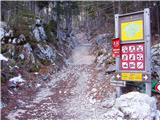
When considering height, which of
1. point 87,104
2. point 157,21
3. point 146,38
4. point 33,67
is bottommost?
point 87,104

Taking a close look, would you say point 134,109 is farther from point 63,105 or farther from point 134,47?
point 63,105

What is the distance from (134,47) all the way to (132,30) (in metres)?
0.66

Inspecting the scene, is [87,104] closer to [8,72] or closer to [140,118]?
[140,118]

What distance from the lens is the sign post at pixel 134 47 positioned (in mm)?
7875

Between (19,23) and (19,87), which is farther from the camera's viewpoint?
(19,23)

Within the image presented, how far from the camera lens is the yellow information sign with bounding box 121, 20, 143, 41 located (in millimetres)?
8102

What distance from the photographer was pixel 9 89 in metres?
9.90

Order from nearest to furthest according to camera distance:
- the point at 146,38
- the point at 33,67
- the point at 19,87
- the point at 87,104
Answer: the point at 146,38 → the point at 87,104 → the point at 19,87 → the point at 33,67

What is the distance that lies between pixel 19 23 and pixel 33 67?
16.0 ft

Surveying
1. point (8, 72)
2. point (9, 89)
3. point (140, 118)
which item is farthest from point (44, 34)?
point (140, 118)

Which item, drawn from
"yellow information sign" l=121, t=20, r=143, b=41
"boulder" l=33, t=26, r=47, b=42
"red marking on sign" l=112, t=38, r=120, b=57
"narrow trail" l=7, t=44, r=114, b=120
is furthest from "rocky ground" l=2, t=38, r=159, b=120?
"boulder" l=33, t=26, r=47, b=42

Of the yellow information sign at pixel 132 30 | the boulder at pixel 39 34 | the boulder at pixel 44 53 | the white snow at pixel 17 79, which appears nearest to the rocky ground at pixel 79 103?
the white snow at pixel 17 79

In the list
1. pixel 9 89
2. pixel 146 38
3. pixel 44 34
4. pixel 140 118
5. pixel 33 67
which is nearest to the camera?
pixel 140 118

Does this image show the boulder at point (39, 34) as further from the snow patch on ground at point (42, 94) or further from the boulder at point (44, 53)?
the snow patch on ground at point (42, 94)
